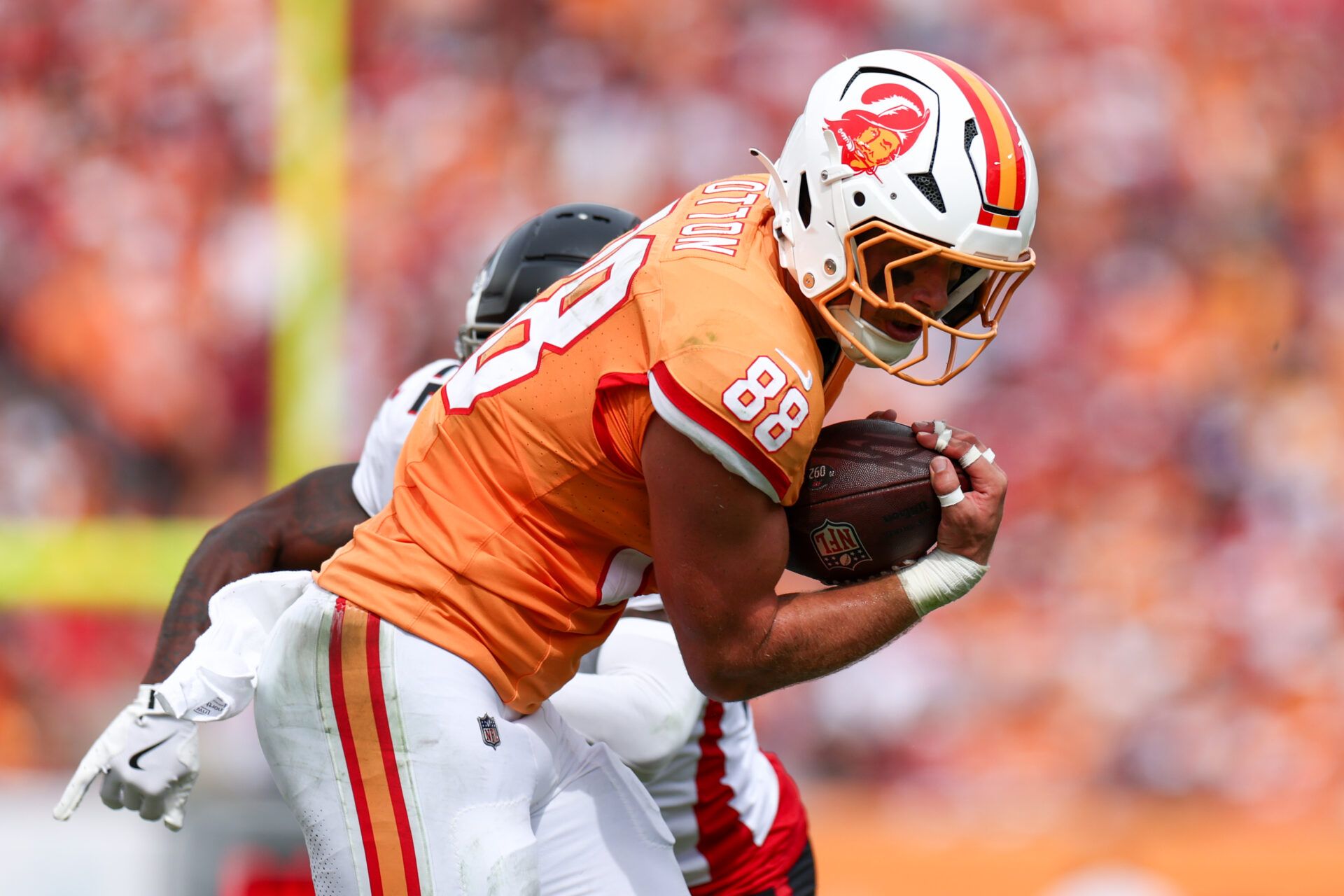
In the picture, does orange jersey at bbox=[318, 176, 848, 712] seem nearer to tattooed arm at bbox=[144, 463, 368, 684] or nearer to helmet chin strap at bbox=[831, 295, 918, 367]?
helmet chin strap at bbox=[831, 295, 918, 367]

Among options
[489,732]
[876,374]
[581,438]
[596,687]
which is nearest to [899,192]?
[581,438]

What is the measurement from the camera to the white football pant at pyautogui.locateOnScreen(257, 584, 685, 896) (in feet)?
6.87

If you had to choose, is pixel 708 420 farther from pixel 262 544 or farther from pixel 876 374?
pixel 876 374

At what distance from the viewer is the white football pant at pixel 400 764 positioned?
2.09 metres

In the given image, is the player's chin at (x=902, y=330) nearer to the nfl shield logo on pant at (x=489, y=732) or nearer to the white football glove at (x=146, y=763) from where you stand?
the nfl shield logo on pant at (x=489, y=732)

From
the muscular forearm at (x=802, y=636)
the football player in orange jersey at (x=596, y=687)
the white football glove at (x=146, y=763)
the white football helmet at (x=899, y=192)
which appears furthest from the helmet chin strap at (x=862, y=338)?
the white football glove at (x=146, y=763)

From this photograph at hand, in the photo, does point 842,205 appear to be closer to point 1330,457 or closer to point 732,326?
point 732,326

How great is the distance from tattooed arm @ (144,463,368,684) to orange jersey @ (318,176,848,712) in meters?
0.59

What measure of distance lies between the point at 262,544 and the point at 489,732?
88 centimetres

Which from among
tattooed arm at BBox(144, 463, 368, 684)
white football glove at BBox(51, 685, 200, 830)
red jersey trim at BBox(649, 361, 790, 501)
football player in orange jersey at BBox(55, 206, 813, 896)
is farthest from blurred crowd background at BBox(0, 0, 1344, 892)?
red jersey trim at BBox(649, 361, 790, 501)

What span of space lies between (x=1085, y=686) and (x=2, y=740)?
14.1 feet

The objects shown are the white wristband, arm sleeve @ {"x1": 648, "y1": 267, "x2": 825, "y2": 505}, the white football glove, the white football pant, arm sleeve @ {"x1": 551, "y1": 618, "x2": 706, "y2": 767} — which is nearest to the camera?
arm sleeve @ {"x1": 648, "y1": 267, "x2": 825, "y2": 505}

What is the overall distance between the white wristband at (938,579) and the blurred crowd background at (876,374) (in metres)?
3.70

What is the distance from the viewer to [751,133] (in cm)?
676
